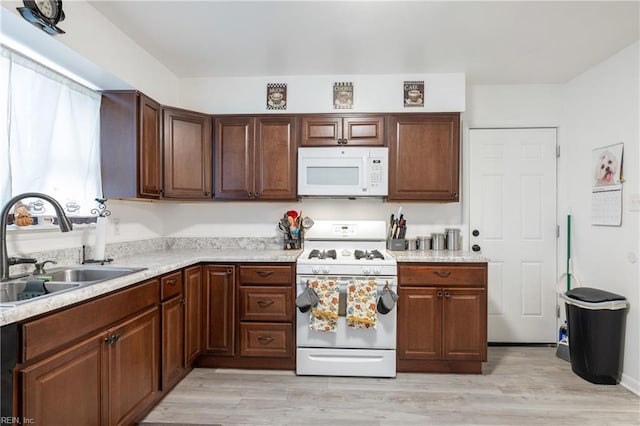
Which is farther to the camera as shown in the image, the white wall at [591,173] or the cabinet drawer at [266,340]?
the cabinet drawer at [266,340]

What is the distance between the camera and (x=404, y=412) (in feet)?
6.91

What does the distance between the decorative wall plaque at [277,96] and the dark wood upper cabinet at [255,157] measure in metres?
0.22

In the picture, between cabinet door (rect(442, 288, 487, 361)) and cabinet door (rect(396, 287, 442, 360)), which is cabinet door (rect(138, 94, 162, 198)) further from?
cabinet door (rect(442, 288, 487, 361))

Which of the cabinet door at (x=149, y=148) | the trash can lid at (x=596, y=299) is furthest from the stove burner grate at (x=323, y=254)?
the trash can lid at (x=596, y=299)

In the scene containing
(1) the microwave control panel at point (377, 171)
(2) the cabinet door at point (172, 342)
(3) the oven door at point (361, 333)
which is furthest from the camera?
(1) the microwave control panel at point (377, 171)

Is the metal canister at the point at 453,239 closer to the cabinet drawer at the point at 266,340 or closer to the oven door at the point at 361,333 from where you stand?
the oven door at the point at 361,333

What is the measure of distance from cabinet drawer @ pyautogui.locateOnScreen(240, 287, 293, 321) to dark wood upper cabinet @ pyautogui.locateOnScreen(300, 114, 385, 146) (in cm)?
129

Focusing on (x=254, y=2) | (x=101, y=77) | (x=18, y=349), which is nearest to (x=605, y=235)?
(x=254, y=2)

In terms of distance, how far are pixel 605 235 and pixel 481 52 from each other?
5.76 feet

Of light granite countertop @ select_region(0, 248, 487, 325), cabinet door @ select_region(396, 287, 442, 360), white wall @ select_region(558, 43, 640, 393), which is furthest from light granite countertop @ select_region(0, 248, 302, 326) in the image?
white wall @ select_region(558, 43, 640, 393)

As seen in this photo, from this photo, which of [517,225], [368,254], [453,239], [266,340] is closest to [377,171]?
[368,254]

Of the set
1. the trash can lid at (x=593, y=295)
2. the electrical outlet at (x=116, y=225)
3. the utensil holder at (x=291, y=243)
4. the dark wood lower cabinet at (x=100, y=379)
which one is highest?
the electrical outlet at (x=116, y=225)

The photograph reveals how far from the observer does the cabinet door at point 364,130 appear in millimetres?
2906

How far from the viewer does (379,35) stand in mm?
2355
